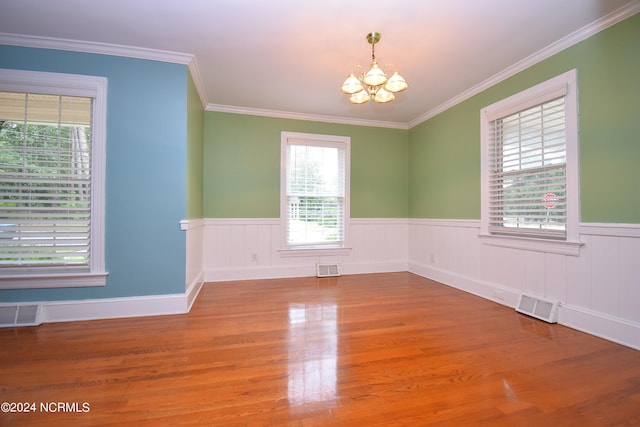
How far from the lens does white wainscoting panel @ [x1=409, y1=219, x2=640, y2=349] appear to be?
7.04 feet

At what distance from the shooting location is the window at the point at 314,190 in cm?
443

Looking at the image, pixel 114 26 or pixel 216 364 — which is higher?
pixel 114 26

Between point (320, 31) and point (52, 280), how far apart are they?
10.6 feet

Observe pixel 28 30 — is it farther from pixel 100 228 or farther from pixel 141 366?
pixel 141 366

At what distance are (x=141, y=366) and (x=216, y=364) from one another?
475 millimetres

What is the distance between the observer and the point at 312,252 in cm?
449

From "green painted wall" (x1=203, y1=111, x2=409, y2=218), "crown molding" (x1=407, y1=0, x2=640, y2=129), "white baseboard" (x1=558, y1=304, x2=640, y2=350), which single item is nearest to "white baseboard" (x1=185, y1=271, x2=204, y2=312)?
"green painted wall" (x1=203, y1=111, x2=409, y2=218)

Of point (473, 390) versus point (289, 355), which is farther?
point (289, 355)

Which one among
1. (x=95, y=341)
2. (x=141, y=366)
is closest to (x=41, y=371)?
(x=95, y=341)

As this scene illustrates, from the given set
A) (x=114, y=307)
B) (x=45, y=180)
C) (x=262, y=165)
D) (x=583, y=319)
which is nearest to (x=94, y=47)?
(x=45, y=180)

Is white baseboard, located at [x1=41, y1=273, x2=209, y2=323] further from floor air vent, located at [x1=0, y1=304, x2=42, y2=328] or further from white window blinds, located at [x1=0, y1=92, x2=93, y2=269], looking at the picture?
white window blinds, located at [x1=0, y1=92, x2=93, y2=269]

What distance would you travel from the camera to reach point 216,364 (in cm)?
186

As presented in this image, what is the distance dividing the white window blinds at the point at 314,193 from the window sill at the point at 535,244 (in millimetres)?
2119

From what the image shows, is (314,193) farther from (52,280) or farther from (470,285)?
(52,280)
